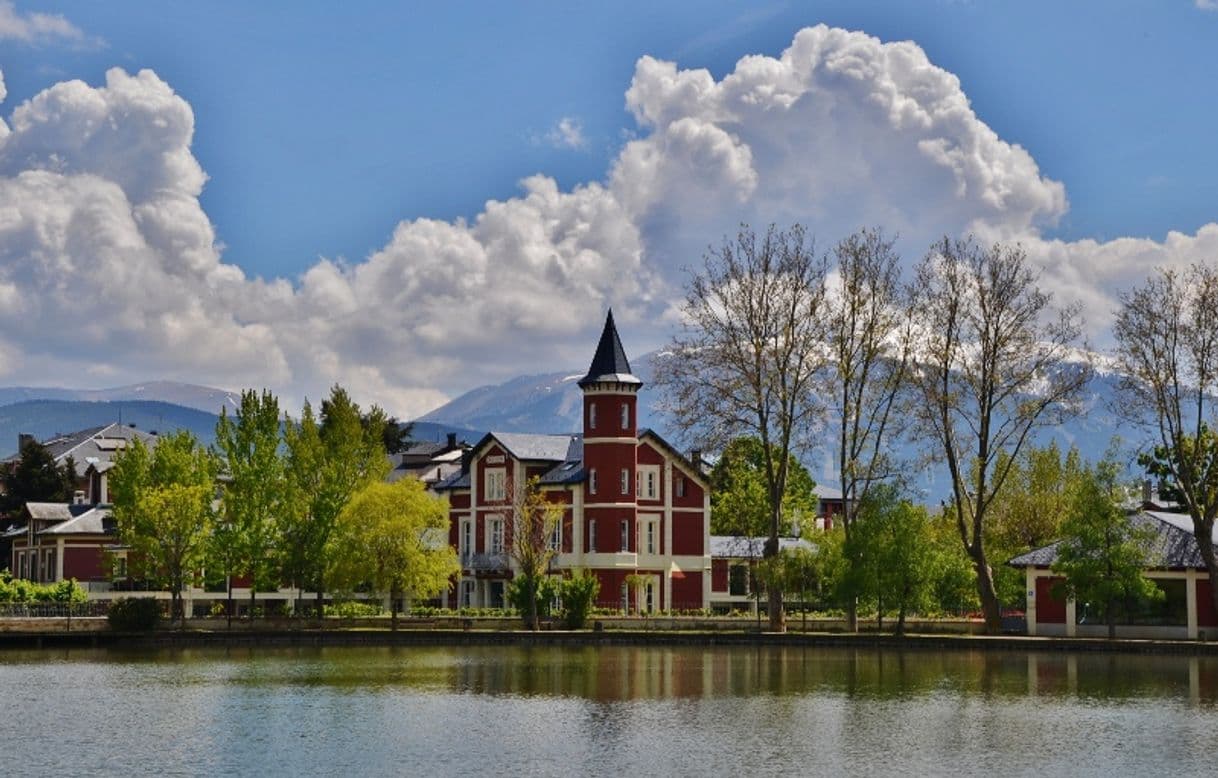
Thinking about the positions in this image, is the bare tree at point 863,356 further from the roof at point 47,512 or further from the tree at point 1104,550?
the roof at point 47,512

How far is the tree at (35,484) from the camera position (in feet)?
324

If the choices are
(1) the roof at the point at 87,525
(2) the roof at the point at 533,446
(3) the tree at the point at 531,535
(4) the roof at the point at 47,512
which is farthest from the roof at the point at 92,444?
(3) the tree at the point at 531,535

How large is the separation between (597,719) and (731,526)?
65152 millimetres

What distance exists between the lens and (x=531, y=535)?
7769cm

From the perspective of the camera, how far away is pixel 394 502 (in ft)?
243

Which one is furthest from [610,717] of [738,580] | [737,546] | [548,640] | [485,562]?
[738,580]

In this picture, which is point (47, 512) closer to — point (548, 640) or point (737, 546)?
point (548, 640)

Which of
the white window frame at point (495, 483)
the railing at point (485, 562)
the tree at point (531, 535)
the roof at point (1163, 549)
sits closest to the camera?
the roof at point (1163, 549)

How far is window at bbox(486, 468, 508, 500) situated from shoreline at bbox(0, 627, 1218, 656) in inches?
742

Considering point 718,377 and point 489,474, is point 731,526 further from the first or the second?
point 718,377

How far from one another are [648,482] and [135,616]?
28.4m

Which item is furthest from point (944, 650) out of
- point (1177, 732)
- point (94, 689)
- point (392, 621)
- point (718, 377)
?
point (94, 689)

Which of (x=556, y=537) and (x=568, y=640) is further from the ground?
(x=556, y=537)

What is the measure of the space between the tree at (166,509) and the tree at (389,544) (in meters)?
6.52
